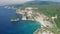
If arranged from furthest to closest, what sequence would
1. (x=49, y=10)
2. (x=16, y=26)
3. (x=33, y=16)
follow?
(x=49, y=10) < (x=33, y=16) < (x=16, y=26)

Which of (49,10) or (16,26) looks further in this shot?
(49,10)

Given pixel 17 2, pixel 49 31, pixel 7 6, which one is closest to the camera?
pixel 49 31

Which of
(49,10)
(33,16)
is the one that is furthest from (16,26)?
(49,10)

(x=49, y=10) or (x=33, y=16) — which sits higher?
(x=49, y=10)

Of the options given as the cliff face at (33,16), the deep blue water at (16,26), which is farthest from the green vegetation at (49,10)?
the deep blue water at (16,26)

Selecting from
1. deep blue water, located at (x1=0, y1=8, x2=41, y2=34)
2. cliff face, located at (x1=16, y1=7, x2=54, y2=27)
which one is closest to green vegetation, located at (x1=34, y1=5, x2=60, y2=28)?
cliff face, located at (x1=16, y1=7, x2=54, y2=27)

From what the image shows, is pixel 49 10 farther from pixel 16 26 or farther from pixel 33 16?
pixel 16 26

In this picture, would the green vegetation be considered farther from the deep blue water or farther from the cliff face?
the deep blue water

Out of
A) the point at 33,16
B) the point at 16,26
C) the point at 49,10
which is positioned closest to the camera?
the point at 16,26

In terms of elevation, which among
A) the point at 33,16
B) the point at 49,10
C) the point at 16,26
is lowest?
the point at 16,26

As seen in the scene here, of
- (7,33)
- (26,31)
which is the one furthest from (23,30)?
(7,33)

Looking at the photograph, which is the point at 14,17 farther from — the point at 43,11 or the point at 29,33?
the point at 29,33
